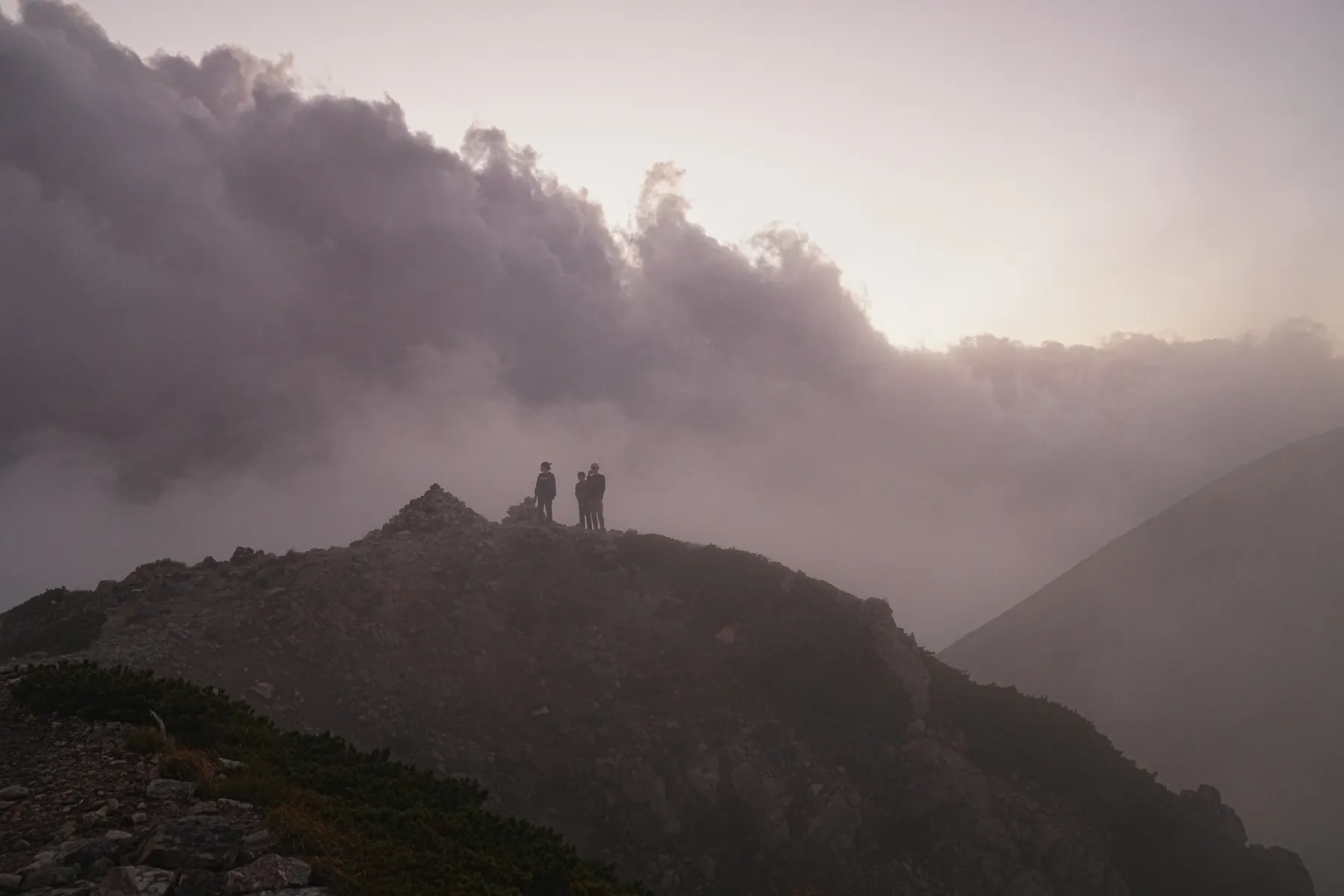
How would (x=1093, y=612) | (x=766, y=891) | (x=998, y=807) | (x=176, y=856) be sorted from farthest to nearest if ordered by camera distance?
(x=1093, y=612)
(x=998, y=807)
(x=766, y=891)
(x=176, y=856)

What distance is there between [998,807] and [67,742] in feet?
108

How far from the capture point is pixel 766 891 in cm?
2825

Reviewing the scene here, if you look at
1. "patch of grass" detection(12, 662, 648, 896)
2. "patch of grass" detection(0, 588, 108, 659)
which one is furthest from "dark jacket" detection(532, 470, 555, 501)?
"patch of grass" detection(12, 662, 648, 896)

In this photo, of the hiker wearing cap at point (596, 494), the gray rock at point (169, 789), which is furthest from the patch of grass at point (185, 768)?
the hiker wearing cap at point (596, 494)

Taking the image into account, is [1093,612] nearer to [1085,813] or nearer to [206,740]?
[1085,813]

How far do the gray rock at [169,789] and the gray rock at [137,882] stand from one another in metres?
2.30

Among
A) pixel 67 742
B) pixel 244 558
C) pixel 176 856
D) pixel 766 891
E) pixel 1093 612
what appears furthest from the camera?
pixel 1093 612

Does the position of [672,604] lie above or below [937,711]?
above

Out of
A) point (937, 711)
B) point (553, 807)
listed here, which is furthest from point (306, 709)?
point (937, 711)

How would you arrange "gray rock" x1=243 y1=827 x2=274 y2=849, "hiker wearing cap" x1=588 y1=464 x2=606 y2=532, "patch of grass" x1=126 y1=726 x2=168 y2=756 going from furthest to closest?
"hiker wearing cap" x1=588 y1=464 x2=606 y2=532, "patch of grass" x1=126 y1=726 x2=168 y2=756, "gray rock" x1=243 y1=827 x2=274 y2=849

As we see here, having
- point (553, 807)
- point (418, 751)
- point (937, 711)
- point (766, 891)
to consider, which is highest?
point (937, 711)

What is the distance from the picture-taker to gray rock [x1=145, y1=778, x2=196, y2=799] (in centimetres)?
1070

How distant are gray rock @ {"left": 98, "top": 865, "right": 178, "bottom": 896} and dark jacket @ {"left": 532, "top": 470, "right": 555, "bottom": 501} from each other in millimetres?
34328

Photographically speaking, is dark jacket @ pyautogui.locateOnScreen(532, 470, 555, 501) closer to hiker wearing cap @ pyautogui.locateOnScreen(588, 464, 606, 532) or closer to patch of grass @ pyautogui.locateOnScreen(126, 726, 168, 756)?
hiker wearing cap @ pyautogui.locateOnScreen(588, 464, 606, 532)
